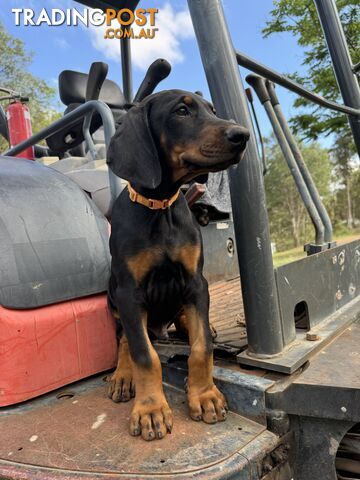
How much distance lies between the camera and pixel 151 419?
1.32 m

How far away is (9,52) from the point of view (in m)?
20.7

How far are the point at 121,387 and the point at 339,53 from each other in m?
2.39

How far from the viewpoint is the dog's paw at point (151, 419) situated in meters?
1.28

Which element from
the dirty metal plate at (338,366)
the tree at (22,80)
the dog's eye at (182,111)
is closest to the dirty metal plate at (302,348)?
the dirty metal plate at (338,366)

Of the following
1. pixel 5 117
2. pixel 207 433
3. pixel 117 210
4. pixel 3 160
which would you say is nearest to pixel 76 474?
pixel 207 433

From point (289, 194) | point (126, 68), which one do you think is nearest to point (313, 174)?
point (289, 194)

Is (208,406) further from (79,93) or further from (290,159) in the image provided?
(79,93)

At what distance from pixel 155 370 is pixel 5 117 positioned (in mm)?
3578

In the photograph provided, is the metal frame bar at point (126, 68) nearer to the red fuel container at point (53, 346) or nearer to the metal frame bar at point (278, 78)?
the metal frame bar at point (278, 78)

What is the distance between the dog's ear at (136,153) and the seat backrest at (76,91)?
2319 mm

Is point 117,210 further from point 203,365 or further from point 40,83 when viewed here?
point 40,83

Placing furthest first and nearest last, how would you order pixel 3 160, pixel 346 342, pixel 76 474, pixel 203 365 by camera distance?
A: pixel 3 160 < pixel 346 342 < pixel 203 365 < pixel 76 474

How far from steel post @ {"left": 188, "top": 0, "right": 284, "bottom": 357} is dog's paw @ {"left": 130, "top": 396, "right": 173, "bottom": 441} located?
0.40m

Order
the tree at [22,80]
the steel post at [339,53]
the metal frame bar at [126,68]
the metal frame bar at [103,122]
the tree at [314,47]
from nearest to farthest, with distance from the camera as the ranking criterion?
the metal frame bar at [103,122] → the steel post at [339,53] → the metal frame bar at [126,68] → the tree at [314,47] → the tree at [22,80]
